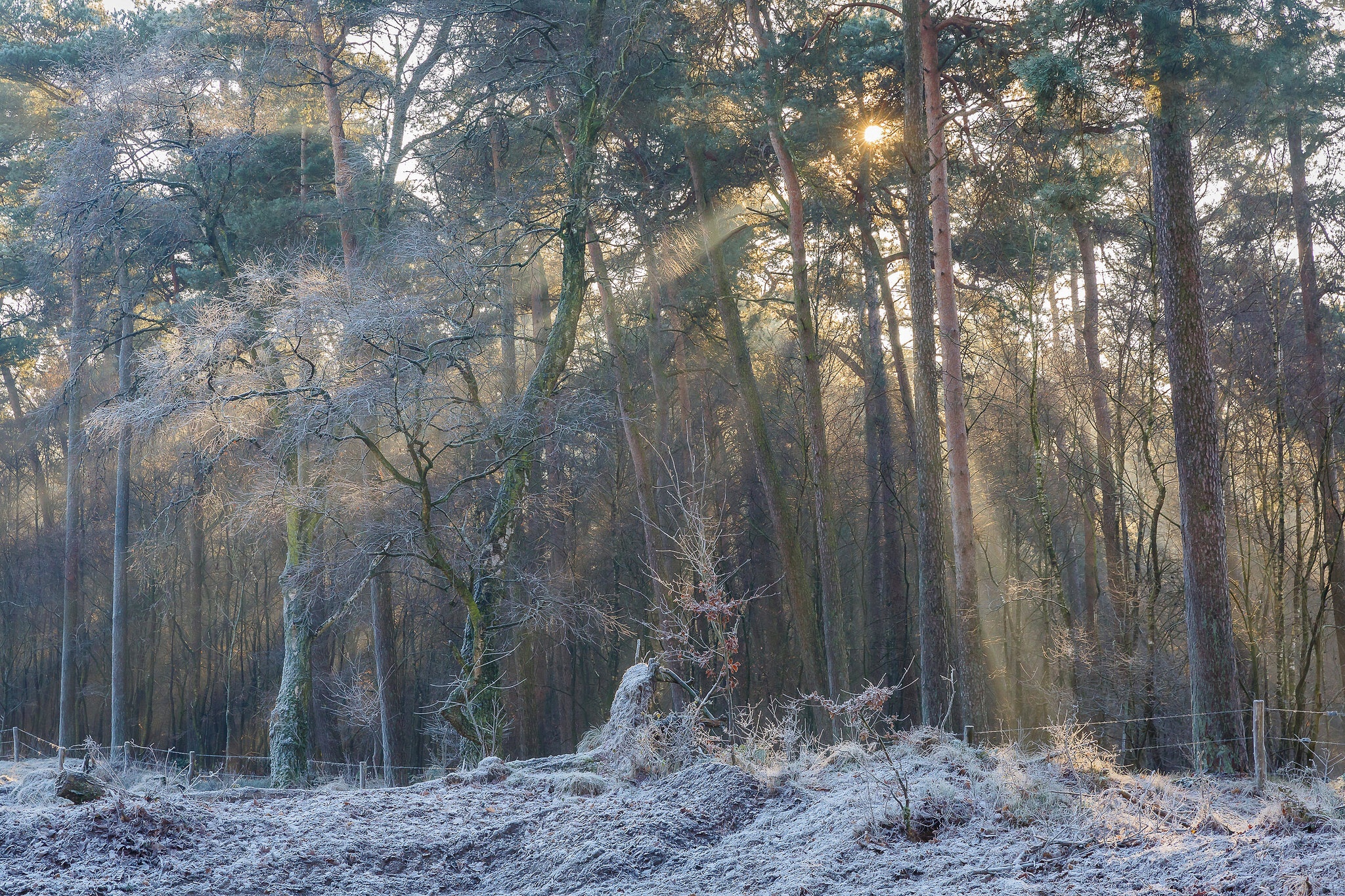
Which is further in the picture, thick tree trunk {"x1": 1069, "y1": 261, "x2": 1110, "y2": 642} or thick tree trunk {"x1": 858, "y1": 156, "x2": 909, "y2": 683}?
thick tree trunk {"x1": 858, "y1": 156, "x2": 909, "y2": 683}

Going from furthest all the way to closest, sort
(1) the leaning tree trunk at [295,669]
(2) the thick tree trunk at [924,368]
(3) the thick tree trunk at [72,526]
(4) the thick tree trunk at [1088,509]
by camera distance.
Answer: (3) the thick tree trunk at [72,526]
(4) the thick tree trunk at [1088,509]
(1) the leaning tree trunk at [295,669]
(2) the thick tree trunk at [924,368]

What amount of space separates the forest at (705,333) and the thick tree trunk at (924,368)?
5 cm

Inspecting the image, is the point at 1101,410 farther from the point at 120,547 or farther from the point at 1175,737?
the point at 120,547

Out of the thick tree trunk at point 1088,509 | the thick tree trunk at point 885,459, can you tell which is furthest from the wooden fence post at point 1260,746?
the thick tree trunk at point 1088,509

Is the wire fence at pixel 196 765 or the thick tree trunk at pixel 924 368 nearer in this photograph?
the wire fence at pixel 196 765

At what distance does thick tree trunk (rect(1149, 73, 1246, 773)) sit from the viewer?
365 inches

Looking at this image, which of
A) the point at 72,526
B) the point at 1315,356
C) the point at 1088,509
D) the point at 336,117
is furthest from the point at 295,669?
the point at 1315,356

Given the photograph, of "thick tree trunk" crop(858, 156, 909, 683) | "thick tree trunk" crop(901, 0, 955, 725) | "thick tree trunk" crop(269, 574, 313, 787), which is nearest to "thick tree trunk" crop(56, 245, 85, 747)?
"thick tree trunk" crop(269, 574, 313, 787)

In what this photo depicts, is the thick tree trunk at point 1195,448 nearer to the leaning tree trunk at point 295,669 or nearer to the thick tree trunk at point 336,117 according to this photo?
the leaning tree trunk at point 295,669

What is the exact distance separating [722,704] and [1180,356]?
17157 millimetres

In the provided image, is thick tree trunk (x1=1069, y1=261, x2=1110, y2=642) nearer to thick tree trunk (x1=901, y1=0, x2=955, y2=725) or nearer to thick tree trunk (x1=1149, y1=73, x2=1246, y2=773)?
thick tree trunk (x1=901, y1=0, x2=955, y2=725)

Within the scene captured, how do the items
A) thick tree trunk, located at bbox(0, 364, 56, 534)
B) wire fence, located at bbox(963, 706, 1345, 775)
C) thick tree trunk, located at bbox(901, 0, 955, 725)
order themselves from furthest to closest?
1. thick tree trunk, located at bbox(0, 364, 56, 534)
2. wire fence, located at bbox(963, 706, 1345, 775)
3. thick tree trunk, located at bbox(901, 0, 955, 725)

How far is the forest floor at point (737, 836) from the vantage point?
14.7 feet

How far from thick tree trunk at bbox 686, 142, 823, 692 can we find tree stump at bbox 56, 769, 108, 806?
10.8 metres
